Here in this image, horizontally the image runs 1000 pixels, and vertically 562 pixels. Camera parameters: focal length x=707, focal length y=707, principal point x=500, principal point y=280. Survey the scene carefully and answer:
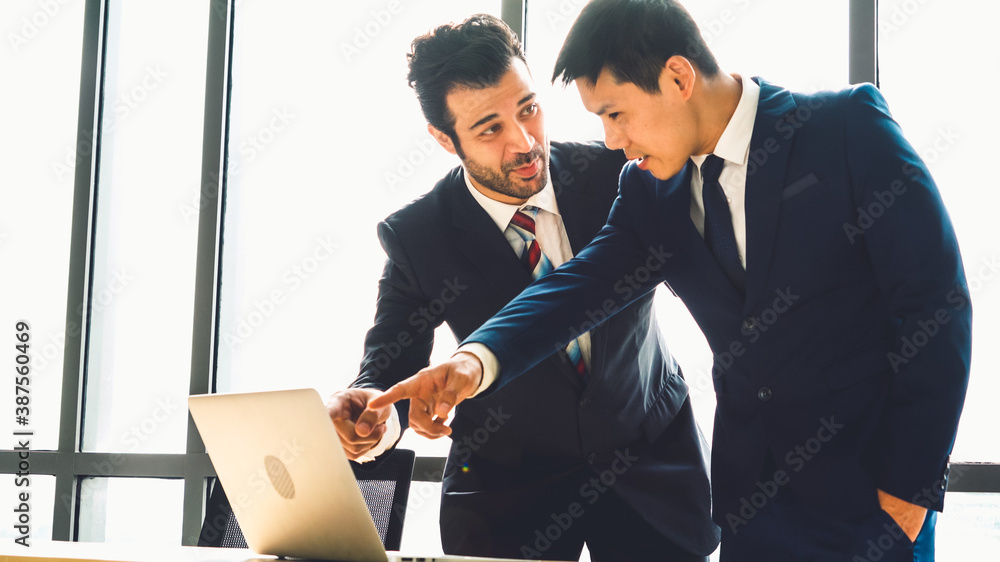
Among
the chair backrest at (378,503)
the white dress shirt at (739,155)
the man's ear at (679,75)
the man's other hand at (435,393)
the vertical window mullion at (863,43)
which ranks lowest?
the chair backrest at (378,503)

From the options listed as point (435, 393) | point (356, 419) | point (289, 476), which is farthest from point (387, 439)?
point (289, 476)

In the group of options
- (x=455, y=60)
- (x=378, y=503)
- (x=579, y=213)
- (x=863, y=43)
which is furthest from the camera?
(x=863, y=43)

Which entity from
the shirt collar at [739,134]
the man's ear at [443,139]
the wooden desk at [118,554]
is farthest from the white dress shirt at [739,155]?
the man's ear at [443,139]

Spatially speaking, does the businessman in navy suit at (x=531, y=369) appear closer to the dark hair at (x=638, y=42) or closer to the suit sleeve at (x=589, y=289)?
the suit sleeve at (x=589, y=289)

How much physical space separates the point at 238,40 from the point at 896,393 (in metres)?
3.12

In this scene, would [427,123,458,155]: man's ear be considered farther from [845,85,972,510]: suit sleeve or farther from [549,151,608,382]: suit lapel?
[845,85,972,510]: suit sleeve

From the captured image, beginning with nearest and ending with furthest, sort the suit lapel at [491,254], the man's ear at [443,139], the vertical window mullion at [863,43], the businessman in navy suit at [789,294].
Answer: the businessman in navy suit at [789,294]
the suit lapel at [491,254]
the man's ear at [443,139]
the vertical window mullion at [863,43]

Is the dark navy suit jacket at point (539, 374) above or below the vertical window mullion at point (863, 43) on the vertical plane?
below

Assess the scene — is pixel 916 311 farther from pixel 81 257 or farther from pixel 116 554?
pixel 81 257

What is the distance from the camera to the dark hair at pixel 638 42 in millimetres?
1371

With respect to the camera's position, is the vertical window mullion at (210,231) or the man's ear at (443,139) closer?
the man's ear at (443,139)

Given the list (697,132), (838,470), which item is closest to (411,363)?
(697,132)

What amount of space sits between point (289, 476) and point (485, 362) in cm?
46

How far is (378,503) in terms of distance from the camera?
1695 millimetres
